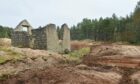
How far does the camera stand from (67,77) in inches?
639

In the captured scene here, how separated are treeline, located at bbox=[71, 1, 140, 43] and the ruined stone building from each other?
20254 millimetres

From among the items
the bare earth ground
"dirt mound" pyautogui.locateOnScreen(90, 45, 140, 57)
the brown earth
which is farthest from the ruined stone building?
the brown earth

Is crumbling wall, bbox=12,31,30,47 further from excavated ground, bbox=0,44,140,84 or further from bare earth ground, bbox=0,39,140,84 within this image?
excavated ground, bbox=0,44,140,84

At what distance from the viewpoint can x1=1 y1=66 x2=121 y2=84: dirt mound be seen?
1600cm

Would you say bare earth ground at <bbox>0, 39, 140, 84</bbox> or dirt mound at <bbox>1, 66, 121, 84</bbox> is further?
bare earth ground at <bbox>0, 39, 140, 84</bbox>

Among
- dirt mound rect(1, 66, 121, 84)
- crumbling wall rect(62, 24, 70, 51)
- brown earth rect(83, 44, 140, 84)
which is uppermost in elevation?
crumbling wall rect(62, 24, 70, 51)

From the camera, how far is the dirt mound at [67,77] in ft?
52.5

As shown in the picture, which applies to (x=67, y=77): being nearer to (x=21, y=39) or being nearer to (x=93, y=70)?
(x=93, y=70)

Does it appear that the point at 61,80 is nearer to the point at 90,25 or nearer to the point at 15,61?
the point at 15,61

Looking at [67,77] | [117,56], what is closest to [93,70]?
[67,77]

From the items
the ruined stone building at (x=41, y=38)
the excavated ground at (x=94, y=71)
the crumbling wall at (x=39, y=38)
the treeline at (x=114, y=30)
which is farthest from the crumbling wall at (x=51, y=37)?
the treeline at (x=114, y=30)

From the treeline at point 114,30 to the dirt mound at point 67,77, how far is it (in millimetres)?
41540

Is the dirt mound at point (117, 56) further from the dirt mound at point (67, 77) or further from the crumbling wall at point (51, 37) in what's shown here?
the crumbling wall at point (51, 37)

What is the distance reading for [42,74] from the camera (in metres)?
16.9
